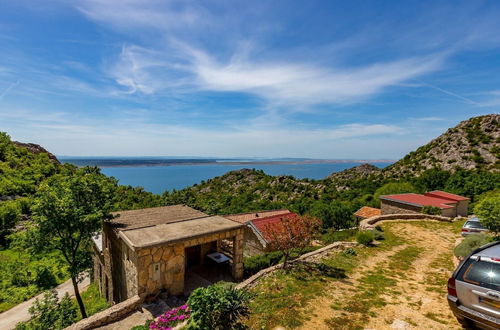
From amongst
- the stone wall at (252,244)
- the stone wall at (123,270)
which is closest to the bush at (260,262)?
the stone wall at (252,244)

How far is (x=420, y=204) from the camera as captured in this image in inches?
1013

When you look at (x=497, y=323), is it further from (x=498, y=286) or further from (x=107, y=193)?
(x=107, y=193)

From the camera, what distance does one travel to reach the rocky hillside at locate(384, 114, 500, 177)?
55719 millimetres

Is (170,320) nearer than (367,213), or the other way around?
(170,320)

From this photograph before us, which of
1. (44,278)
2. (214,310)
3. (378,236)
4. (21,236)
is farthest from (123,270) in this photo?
(44,278)

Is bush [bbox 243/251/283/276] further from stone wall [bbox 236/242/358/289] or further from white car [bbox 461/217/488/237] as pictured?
white car [bbox 461/217/488/237]

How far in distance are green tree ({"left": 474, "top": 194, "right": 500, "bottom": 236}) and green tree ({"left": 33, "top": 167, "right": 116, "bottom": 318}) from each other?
19546mm

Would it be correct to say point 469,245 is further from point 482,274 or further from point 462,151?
point 462,151

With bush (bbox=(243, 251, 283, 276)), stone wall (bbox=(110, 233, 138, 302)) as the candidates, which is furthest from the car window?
bush (bbox=(243, 251, 283, 276))

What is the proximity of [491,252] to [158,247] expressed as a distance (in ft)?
36.1

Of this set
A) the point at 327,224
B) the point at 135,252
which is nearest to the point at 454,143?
the point at 327,224

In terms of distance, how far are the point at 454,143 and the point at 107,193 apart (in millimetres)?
84242

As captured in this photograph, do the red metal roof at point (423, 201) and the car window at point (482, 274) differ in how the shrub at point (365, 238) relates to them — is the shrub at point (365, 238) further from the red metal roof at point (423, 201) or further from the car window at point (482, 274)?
the red metal roof at point (423, 201)

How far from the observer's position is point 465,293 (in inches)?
218
